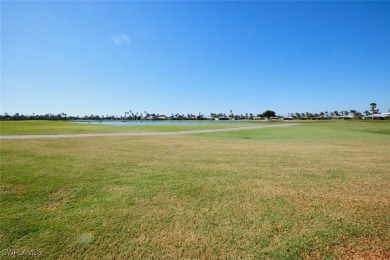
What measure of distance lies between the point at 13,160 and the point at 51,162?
2158 millimetres

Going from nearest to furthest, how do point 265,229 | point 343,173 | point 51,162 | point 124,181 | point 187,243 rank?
point 187,243
point 265,229
point 124,181
point 343,173
point 51,162

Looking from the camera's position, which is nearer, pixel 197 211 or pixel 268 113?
pixel 197 211

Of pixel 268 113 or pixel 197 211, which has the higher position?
pixel 268 113

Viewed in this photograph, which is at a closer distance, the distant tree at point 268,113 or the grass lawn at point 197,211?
the grass lawn at point 197,211

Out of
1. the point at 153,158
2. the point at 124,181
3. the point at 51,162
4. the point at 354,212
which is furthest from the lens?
the point at 153,158

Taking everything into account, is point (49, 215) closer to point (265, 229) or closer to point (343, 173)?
point (265, 229)

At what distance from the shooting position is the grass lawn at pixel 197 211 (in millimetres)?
3607

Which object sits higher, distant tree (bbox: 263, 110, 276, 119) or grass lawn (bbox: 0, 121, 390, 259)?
distant tree (bbox: 263, 110, 276, 119)

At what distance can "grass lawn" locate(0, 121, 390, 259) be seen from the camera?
11.8ft

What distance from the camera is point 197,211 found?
191 inches

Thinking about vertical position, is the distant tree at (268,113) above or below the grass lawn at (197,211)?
above

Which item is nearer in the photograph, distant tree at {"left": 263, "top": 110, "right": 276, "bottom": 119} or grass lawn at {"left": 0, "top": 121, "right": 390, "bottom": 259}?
grass lawn at {"left": 0, "top": 121, "right": 390, "bottom": 259}

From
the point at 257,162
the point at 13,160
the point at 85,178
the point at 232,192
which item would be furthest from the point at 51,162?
the point at 257,162

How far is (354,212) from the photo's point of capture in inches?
185
